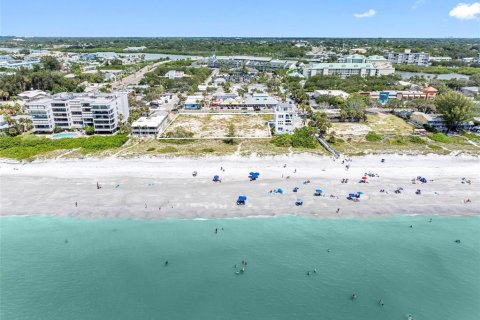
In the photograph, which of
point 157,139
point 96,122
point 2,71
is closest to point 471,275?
point 157,139

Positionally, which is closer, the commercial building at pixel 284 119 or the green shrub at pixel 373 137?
the green shrub at pixel 373 137

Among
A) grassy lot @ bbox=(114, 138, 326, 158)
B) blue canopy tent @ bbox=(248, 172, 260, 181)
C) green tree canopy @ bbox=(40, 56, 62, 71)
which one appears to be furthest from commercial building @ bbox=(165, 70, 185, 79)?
blue canopy tent @ bbox=(248, 172, 260, 181)

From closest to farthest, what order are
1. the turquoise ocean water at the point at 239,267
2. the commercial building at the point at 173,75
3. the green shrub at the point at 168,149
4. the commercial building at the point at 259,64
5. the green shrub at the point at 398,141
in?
the turquoise ocean water at the point at 239,267 < the green shrub at the point at 168,149 < the green shrub at the point at 398,141 < the commercial building at the point at 173,75 < the commercial building at the point at 259,64

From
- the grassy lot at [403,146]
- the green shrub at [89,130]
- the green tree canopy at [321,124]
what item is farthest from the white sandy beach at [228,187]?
the green shrub at [89,130]

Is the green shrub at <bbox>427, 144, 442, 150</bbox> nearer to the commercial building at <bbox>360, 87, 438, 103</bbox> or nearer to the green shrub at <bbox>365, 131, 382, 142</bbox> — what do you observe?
the green shrub at <bbox>365, 131, 382, 142</bbox>

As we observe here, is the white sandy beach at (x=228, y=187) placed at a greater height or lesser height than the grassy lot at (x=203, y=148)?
lesser

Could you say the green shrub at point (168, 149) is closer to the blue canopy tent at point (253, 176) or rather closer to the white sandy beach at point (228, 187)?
→ the white sandy beach at point (228, 187)

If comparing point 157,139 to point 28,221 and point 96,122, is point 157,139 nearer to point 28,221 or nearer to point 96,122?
point 96,122

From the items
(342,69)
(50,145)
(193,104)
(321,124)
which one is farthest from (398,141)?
(342,69)
